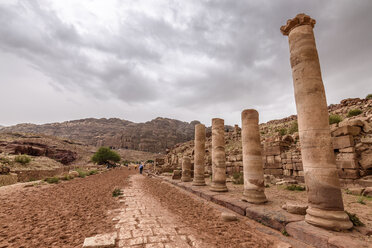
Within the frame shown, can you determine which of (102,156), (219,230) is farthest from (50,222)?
(102,156)

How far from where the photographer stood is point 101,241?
11.4ft

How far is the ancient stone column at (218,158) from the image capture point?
9475 mm

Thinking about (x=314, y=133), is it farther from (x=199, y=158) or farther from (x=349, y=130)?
(x=199, y=158)

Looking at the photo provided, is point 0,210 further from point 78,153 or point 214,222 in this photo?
point 78,153

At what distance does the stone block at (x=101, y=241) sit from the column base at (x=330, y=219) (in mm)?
4682

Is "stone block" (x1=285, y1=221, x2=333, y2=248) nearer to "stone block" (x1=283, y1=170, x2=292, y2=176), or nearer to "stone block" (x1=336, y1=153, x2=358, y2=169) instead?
"stone block" (x1=336, y1=153, x2=358, y2=169)

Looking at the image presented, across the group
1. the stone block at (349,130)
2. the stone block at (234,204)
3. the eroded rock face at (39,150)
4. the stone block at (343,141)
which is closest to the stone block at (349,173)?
the stone block at (343,141)

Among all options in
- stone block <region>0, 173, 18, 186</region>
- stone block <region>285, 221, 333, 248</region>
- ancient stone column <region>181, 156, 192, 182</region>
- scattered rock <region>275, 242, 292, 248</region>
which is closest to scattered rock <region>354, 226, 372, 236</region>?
stone block <region>285, 221, 333, 248</region>

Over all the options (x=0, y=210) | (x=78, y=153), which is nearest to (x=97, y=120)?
(x=78, y=153)

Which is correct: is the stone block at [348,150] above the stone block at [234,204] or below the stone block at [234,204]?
above

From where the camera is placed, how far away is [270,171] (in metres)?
12.2

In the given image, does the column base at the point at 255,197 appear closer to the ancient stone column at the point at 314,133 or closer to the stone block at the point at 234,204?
the stone block at the point at 234,204

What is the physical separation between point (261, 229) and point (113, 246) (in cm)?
372

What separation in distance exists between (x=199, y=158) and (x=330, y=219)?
9112 mm
